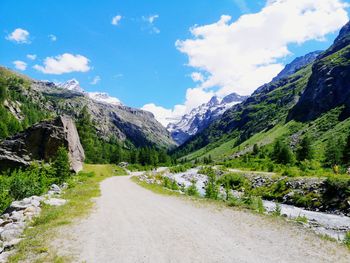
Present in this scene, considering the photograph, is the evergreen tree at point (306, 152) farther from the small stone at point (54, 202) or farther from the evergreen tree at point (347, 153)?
the small stone at point (54, 202)

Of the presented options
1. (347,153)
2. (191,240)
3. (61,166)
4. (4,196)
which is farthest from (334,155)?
(191,240)

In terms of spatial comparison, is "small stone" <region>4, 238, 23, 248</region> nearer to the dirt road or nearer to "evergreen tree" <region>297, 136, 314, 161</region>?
the dirt road

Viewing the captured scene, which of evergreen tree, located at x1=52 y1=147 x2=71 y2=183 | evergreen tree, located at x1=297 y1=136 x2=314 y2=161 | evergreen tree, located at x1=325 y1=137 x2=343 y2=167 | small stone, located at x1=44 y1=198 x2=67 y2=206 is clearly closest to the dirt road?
small stone, located at x1=44 y1=198 x2=67 y2=206

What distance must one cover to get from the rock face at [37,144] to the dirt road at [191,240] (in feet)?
135

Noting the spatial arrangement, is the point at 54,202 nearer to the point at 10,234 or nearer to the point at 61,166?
the point at 10,234

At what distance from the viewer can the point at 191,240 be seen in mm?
14547

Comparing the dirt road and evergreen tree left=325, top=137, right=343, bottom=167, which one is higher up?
evergreen tree left=325, top=137, right=343, bottom=167

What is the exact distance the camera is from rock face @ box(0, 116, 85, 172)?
187 feet

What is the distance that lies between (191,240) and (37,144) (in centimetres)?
5200

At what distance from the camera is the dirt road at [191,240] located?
12.4 metres

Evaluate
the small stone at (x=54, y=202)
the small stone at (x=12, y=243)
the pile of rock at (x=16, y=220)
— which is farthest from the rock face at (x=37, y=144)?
the small stone at (x=12, y=243)

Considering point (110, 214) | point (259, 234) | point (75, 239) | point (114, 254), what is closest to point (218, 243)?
point (259, 234)

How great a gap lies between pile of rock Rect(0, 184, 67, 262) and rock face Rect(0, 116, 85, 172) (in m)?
35.2

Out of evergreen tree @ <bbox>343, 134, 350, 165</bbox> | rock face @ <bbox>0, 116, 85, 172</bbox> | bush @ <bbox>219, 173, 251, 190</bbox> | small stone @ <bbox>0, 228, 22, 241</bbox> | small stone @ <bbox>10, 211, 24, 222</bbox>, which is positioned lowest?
small stone @ <bbox>0, 228, 22, 241</bbox>
